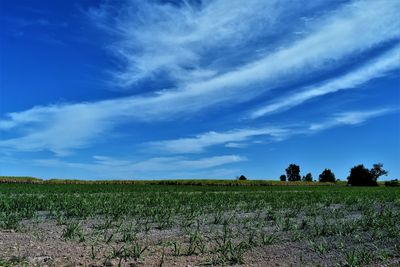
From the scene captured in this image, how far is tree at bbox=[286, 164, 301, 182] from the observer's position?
14825cm

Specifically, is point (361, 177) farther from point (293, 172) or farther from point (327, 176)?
point (293, 172)

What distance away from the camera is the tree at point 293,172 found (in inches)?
5837

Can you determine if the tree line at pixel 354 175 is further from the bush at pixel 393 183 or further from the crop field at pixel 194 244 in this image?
the crop field at pixel 194 244

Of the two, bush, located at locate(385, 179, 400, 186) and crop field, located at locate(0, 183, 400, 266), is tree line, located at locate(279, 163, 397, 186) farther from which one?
crop field, located at locate(0, 183, 400, 266)

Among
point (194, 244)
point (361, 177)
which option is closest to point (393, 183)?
point (361, 177)

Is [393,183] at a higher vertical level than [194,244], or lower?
higher

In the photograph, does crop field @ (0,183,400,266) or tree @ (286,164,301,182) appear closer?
crop field @ (0,183,400,266)

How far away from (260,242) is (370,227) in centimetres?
400

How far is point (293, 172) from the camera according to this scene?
149 meters

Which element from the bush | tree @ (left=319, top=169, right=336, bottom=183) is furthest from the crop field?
tree @ (left=319, top=169, right=336, bottom=183)

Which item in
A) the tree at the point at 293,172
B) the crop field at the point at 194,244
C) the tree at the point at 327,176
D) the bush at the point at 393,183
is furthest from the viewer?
the tree at the point at 293,172

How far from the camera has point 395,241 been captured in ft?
30.8

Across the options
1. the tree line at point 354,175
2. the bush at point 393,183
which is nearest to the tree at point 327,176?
the tree line at point 354,175

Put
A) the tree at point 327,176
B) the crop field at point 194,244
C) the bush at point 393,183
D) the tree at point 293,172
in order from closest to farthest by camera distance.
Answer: the crop field at point 194,244 → the bush at point 393,183 → the tree at point 327,176 → the tree at point 293,172
